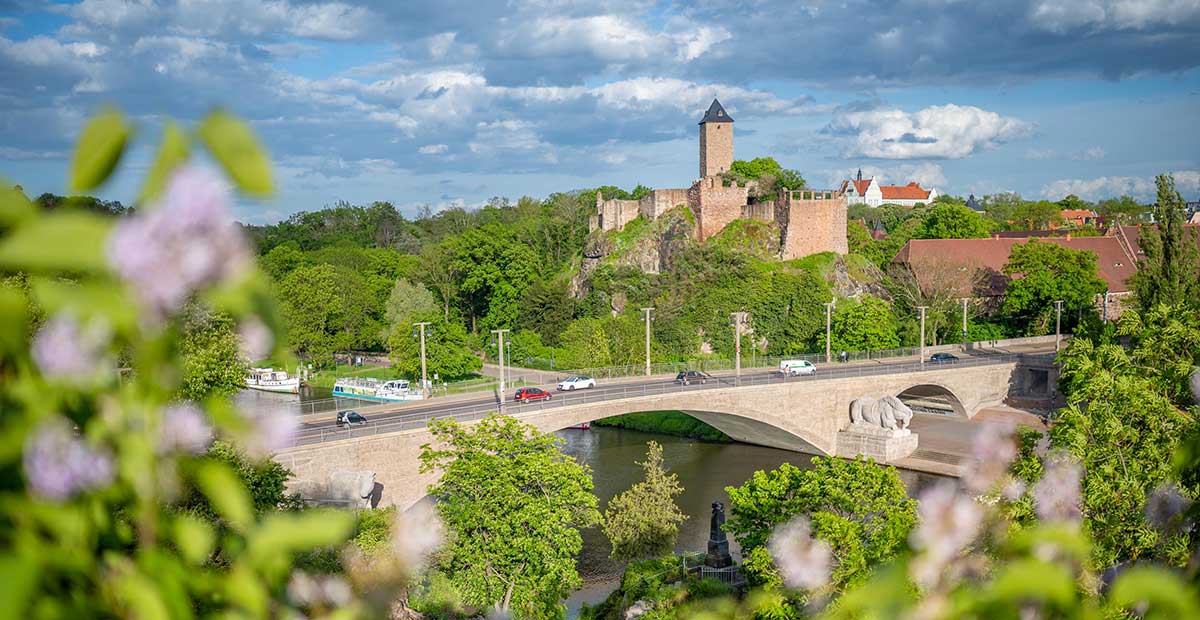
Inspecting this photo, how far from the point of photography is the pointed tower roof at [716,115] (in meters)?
60.8

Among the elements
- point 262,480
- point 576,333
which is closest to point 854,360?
point 576,333

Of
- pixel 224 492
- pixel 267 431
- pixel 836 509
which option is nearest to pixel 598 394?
pixel 836 509

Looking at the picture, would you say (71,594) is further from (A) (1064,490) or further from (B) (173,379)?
(A) (1064,490)

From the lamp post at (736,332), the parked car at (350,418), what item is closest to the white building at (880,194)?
the lamp post at (736,332)

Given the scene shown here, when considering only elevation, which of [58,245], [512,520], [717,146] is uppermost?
[717,146]

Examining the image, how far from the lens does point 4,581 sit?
859mm

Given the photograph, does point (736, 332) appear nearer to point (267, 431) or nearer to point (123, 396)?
point (267, 431)

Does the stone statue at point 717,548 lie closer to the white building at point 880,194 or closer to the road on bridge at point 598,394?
the road on bridge at point 598,394

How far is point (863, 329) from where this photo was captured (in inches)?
1768

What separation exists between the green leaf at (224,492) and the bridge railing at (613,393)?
75.0ft

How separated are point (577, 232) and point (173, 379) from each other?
69.4 metres

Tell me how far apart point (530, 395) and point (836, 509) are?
671 inches

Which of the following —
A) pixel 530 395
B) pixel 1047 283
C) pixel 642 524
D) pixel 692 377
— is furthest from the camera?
pixel 1047 283

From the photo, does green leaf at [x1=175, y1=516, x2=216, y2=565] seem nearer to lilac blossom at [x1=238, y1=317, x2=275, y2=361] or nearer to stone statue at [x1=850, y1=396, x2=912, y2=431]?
lilac blossom at [x1=238, y1=317, x2=275, y2=361]
